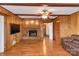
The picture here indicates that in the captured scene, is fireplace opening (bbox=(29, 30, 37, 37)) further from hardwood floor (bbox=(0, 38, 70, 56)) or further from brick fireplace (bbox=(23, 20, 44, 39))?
hardwood floor (bbox=(0, 38, 70, 56))

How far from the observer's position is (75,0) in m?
2.86

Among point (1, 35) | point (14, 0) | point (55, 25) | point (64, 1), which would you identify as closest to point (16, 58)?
point (14, 0)

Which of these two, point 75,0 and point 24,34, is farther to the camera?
point 24,34

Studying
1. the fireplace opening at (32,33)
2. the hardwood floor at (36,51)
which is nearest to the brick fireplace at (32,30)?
the fireplace opening at (32,33)

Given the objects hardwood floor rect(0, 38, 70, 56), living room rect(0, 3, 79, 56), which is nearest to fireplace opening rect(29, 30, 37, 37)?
living room rect(0, 3, 79, 56)

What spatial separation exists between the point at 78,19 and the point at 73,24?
1.49m

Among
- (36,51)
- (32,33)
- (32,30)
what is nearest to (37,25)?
(32,30)

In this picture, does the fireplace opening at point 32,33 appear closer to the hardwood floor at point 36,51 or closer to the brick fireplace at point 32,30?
the brick fireplace at point 32,30

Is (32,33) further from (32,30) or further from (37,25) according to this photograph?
(37,25)

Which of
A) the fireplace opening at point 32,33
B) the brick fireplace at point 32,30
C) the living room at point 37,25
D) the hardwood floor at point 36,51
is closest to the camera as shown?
the hardwood floor at point 36,51

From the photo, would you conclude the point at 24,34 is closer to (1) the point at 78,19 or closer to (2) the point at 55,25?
(2) the point at 55,25

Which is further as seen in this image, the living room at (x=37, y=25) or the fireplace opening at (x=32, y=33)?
the fireplace opening at (x=32, y=33)

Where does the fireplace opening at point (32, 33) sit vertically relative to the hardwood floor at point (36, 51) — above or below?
above

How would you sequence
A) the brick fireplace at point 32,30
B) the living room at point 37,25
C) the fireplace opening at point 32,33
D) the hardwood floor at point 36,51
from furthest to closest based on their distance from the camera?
the fireplace opening at point 32,33
the brick fireplace at point 32,30
the living room at point 37,25
the hardwood floor at point 36,51
